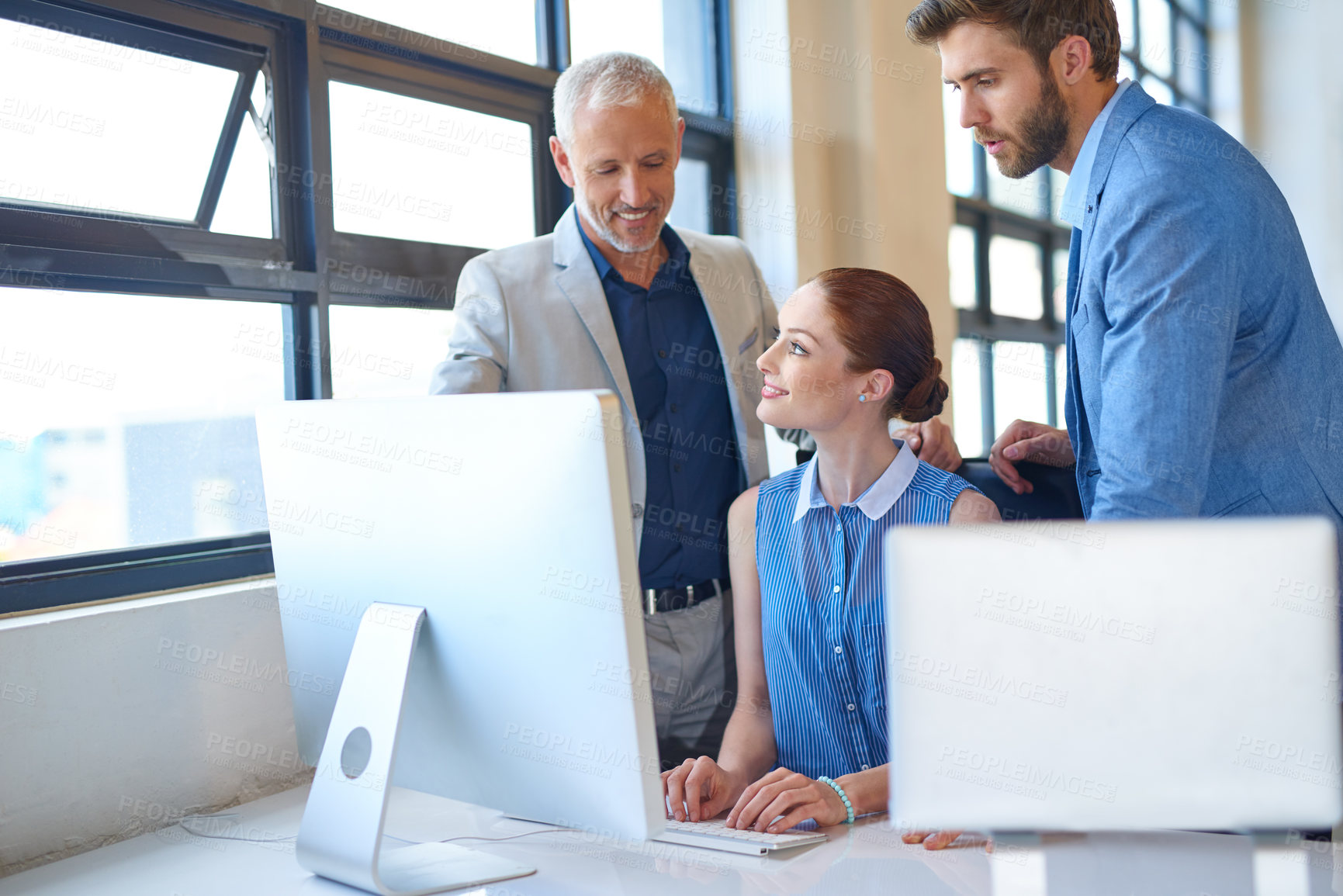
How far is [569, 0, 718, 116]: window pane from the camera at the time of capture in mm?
3039

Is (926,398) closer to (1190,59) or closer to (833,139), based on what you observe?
(833,139)

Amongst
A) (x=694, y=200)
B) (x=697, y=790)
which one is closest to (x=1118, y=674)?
(x=697, y=790)

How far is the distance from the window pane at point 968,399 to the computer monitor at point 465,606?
11.7 feet

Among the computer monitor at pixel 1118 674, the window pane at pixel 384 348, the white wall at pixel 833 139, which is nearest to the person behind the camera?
the computer monitor at pixel 1118 674

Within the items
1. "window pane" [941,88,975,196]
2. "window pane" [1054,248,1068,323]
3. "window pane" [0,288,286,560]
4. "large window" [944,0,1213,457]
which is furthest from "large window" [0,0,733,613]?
"window pane" [1054,248,1068,323]

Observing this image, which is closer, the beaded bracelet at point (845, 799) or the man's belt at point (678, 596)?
the beaded bracelet at point (845, 799)

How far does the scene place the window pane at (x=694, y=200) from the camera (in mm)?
3211

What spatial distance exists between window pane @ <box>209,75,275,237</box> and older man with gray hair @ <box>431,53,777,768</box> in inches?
17.0

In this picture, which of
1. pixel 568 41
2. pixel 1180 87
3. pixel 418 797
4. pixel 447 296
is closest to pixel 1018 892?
pixel 418 797

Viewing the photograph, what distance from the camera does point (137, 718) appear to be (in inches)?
60.1

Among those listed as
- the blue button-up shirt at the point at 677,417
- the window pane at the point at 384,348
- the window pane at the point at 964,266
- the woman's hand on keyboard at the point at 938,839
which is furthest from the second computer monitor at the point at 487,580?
the window pane at the point at 964,266

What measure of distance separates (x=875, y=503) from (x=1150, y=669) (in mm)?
874

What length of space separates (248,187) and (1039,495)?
1.55m

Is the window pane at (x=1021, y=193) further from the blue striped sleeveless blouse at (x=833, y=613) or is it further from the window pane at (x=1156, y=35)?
the blue striped sleeveless blouse at (x=833, y=613)
